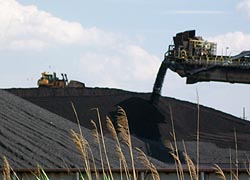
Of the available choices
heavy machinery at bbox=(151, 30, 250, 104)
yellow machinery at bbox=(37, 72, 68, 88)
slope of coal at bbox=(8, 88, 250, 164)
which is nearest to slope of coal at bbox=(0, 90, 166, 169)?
slope of coal at bbox=(8, 88, 250, 164)

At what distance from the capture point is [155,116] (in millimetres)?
34844

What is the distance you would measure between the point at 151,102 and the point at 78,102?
14.1 ft

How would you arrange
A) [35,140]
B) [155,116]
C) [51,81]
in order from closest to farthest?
[35,140], [155,116], [51,81]

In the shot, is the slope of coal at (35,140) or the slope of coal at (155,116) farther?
the slope of coal at (155,116)

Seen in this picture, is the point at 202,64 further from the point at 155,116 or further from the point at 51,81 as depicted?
the point at 51,81

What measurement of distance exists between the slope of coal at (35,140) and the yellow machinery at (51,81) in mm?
18587

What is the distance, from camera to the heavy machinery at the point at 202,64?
31312mm

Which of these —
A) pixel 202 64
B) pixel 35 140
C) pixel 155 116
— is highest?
pixel 202 64

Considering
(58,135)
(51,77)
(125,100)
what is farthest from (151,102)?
(58,135)

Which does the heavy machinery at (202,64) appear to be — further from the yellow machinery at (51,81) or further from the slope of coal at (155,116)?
the yellow machinery at (51,81)

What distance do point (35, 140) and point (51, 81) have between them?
1053 inches

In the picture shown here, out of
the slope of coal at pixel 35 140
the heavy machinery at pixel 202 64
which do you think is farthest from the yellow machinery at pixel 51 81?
the slope of coal at pixel 35 140

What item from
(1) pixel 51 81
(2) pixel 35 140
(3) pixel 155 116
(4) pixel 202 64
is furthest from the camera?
(1) pixel 51 81

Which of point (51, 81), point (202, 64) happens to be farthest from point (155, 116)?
point (51, 81)
